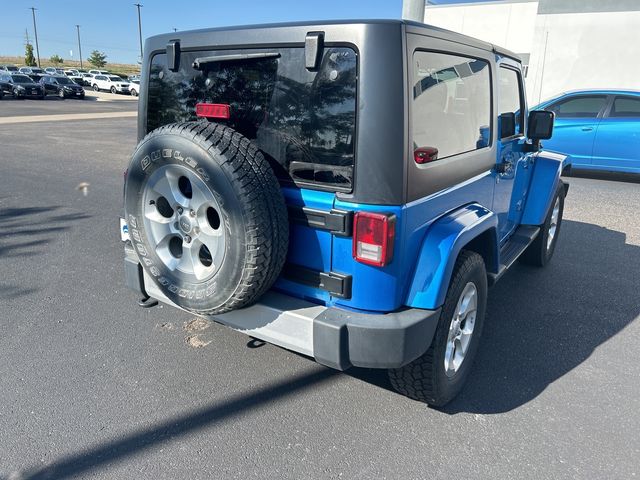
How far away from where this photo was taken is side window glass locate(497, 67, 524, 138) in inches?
138

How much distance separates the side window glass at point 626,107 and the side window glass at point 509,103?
589 centimetres

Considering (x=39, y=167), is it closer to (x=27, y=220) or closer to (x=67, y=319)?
(x=27, y=220)

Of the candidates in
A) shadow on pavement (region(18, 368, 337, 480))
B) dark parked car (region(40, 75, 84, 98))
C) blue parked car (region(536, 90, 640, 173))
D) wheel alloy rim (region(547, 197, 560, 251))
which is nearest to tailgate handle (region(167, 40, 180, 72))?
shadow on pavement (region(18, 368, 337, 480))

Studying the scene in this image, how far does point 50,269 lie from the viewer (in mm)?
4523

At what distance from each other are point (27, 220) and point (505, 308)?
534cm

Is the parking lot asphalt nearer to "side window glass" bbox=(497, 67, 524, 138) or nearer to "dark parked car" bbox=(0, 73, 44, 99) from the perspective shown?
"side window glass" bbox=(497, 67, 524, 138)

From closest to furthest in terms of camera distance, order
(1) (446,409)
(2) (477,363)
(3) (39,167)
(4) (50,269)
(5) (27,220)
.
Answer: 1. (1) (446,409)
2. (2) (477,363)
3. (4) (50,269)
4. (5) (27,220)
5. (3) (39,167)

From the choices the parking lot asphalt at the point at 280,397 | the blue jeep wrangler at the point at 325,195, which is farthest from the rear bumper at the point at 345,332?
the parking lot asphalt at the point at 280,397

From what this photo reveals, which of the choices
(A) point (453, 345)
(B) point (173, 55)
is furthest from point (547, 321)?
(B) point (173, 55)

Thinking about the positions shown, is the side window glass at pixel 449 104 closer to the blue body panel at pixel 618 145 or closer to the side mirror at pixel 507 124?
the side mirror at pixel 507 124

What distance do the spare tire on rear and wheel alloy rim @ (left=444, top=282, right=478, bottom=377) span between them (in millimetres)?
1021

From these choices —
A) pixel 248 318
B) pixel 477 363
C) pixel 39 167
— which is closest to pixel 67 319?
pixel 248 318

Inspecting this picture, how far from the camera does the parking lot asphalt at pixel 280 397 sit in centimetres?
234

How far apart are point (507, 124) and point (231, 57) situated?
82.2 inches
